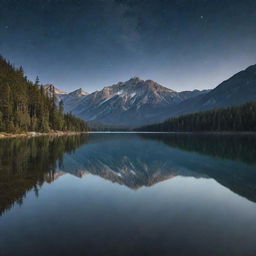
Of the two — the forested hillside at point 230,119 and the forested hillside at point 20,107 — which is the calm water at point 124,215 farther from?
the forested hillside at point 230,119

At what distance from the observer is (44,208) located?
517 inches

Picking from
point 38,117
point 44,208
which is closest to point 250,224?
point 44,208

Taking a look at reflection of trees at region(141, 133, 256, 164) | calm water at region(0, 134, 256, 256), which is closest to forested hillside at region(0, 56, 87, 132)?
reflection of trees at region(141, 133, 256, 164)

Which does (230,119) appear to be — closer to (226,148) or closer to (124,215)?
(226,148)

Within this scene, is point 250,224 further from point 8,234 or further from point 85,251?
point 8,234

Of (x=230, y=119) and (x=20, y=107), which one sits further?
(x=230, y=119)

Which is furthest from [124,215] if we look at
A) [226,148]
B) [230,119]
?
[230,119]

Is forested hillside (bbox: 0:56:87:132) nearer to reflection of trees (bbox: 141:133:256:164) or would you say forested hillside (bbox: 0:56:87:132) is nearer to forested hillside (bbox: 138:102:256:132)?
reflection of trees (bbox: 141:133:256:164)

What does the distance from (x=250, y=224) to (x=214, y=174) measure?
14.3 metres

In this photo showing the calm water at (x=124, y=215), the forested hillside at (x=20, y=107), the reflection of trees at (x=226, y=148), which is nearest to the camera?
the calm water at (x=124, y=215)

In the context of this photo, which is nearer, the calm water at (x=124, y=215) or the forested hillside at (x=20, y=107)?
the calm water at (x=124, y=215)

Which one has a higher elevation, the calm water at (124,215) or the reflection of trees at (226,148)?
the calm water at (124,215)

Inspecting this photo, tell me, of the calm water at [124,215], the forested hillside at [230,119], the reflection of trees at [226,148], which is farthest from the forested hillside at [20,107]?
the forested hillside at [230,119]

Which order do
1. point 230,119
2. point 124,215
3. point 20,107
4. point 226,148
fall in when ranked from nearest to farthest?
point 124,215
point 226,148
point 20,107
point 230,119
